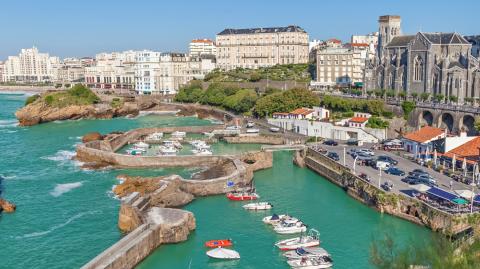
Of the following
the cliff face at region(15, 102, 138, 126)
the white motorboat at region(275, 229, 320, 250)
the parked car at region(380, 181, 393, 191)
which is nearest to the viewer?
the white motorboat at region(275, 229, 320, 250)

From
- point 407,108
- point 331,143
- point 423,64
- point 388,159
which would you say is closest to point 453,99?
point 407,108

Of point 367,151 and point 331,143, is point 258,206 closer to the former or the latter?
point 367,151

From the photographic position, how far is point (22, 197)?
1639 inches

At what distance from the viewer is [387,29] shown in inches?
3263

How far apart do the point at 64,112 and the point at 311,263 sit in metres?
80.0

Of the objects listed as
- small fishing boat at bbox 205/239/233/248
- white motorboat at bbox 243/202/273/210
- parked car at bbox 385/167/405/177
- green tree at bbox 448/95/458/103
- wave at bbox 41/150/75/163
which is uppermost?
green tree at bbox 448/95/458/103

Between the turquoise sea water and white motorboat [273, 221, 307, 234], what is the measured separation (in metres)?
0.74

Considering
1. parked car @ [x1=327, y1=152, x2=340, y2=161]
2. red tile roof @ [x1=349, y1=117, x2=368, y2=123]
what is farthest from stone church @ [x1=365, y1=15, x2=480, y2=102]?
parked car @ [x1=327, y1=152, x2=340, y2=161]

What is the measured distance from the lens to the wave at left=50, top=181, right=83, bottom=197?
4222 centimetres

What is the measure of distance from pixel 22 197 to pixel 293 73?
3272 inches

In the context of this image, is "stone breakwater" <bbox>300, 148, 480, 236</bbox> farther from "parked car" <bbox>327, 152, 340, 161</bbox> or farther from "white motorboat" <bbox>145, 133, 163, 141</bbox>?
"white motorboat" <bbox>145, 133, 163, 141</bbox>

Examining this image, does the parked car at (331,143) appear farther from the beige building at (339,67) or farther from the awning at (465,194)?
the beige building at (339,67)

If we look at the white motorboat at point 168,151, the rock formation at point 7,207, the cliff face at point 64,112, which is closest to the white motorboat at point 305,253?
the rock formation at point 7,207

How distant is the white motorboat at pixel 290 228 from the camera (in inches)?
1293
